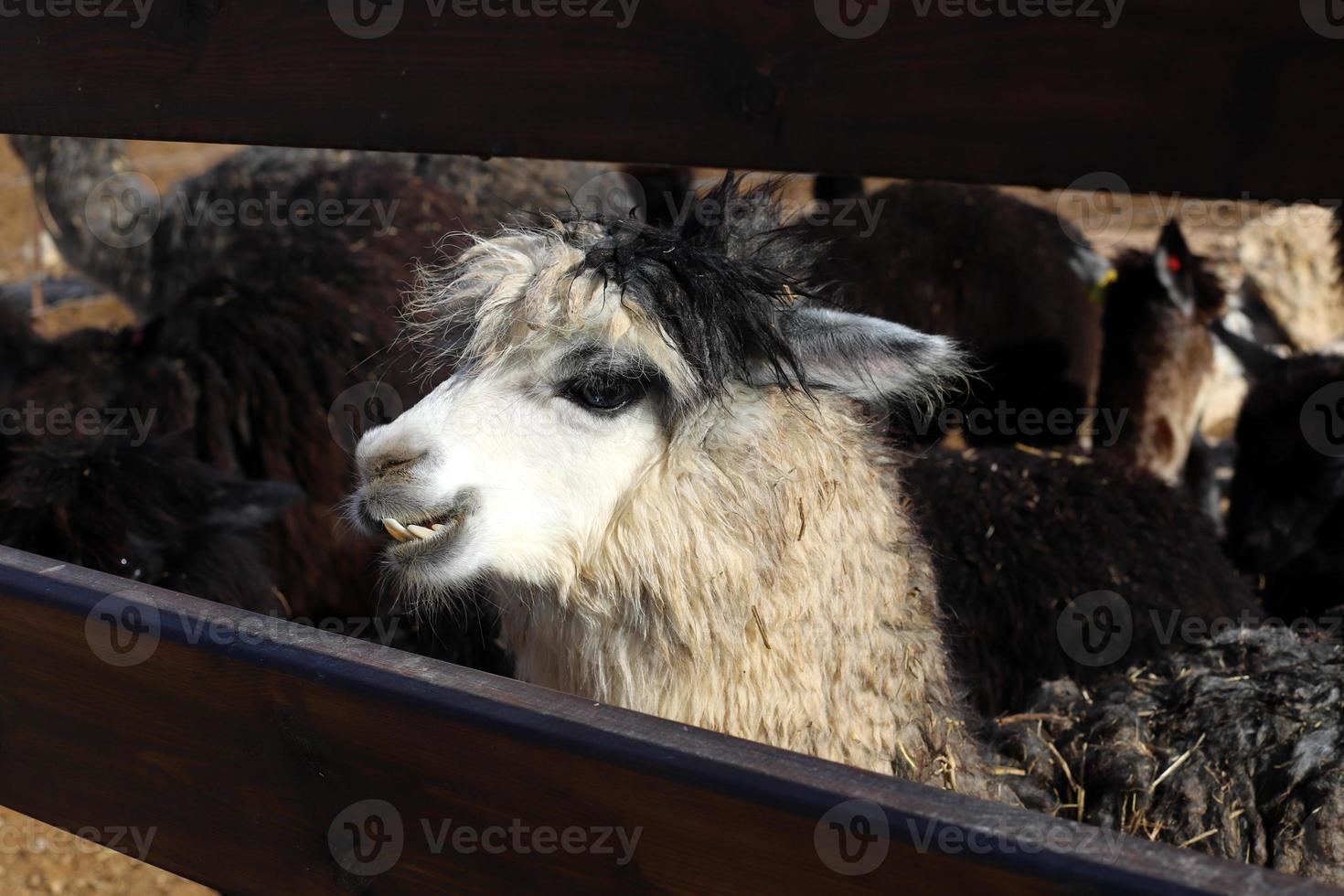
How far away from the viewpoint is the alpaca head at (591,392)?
2.07m

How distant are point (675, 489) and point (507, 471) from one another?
0.31 meters

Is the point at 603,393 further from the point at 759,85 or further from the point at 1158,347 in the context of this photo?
the point at 1158,347

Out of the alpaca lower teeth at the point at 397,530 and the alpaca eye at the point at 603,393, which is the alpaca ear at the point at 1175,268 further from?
the alpaca lower teeth at the point at 397,530

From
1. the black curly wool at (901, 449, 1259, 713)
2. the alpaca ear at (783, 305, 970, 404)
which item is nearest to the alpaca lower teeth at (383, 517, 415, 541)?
the alpaca ear at (783, 305, 970, 404)

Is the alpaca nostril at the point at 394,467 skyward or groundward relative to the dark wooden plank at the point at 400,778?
skyward

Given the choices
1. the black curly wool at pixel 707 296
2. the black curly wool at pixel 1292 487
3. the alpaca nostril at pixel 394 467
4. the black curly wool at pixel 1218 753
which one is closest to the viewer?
the alpaca nostril at pixel 394 467

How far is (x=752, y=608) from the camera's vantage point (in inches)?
86.2

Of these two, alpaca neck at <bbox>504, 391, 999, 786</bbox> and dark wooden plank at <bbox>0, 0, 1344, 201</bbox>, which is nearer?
dark wooden plank at <bbox>0, 0, 1344, 201</bbox>

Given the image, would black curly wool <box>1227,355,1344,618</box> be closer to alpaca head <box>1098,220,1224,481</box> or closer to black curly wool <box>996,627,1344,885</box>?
alpaca head <box>1098,220,1224,481</box>

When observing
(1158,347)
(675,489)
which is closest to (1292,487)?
(1158,347)

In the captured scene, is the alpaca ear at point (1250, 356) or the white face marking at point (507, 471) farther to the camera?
the alpaca ear at point (1250, 356)

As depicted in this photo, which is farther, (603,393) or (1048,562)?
(1048,562)

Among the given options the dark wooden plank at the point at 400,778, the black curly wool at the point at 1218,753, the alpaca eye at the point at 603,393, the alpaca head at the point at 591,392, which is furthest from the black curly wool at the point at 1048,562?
the dark wooden plank at the point at 400,778

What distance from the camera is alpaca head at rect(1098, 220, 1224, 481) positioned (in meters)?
5.90
